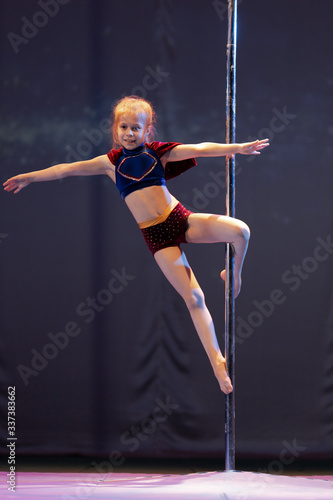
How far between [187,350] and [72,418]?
938mm

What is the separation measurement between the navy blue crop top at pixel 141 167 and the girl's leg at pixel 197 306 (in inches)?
12.4

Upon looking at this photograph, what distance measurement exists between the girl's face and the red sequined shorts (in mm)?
347

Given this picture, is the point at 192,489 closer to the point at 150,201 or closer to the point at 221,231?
the point at 221,231

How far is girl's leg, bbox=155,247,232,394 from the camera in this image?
2518 mm

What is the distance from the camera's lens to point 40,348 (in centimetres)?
405

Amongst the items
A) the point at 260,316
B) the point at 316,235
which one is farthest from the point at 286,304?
the point at 316,235

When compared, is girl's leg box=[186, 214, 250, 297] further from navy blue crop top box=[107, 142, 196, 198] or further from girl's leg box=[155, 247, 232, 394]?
navy blue crop top box=[107, 142, 196, 198]

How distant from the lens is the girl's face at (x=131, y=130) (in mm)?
2533

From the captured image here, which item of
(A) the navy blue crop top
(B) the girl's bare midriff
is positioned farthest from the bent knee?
(A) the navy blue crop top

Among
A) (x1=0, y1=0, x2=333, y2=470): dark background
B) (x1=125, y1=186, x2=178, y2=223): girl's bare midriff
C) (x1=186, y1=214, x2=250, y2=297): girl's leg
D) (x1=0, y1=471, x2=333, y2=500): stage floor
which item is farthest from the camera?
(x1=0, y1=0, x2=333, y2=470): dark background

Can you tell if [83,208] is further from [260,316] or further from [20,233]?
[260,316]

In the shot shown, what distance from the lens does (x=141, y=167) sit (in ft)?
8.44

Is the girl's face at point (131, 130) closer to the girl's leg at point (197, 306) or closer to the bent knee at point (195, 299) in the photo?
the girl's leg at point (197, 306)

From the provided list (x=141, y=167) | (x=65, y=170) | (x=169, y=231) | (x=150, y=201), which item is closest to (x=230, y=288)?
(x=169, y=231)
